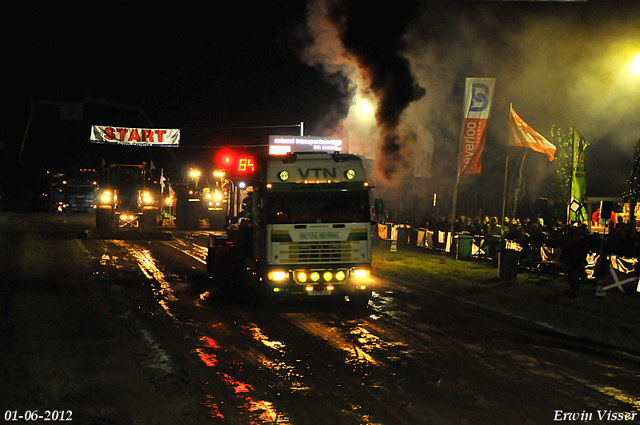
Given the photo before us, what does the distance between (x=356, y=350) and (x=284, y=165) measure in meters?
4.40

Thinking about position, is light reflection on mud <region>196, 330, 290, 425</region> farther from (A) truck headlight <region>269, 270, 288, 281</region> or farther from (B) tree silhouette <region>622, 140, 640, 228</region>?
(B) tree silhouette <region>622, 140, 640, 228</region>

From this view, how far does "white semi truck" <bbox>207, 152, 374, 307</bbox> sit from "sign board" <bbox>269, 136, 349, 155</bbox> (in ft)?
85.0

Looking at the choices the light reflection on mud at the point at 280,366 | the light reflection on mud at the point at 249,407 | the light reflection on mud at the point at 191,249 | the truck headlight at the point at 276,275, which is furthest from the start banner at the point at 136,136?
the light reflection on mud at the point at 249,407

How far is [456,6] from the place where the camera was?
26375 mm

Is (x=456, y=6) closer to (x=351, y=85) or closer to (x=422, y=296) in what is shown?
(x=351, y=85)


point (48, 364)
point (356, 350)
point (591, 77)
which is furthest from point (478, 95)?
point (48, 364)

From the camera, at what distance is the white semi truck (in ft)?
35.3

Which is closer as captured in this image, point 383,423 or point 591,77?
point 383,423

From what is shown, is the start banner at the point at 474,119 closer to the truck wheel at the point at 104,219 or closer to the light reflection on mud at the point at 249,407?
the light reflection on mud at the point at 249,407

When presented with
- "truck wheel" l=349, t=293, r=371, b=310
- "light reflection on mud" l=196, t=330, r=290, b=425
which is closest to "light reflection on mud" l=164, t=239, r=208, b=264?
"truck wheel" l=349, t=293, r=371, b=310

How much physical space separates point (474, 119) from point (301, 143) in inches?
791

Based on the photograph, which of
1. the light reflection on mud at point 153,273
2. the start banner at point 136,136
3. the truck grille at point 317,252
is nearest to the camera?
the truck grille at point 317,252

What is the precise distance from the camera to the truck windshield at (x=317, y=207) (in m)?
10.9

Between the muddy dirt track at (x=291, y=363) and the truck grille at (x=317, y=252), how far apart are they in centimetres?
105
